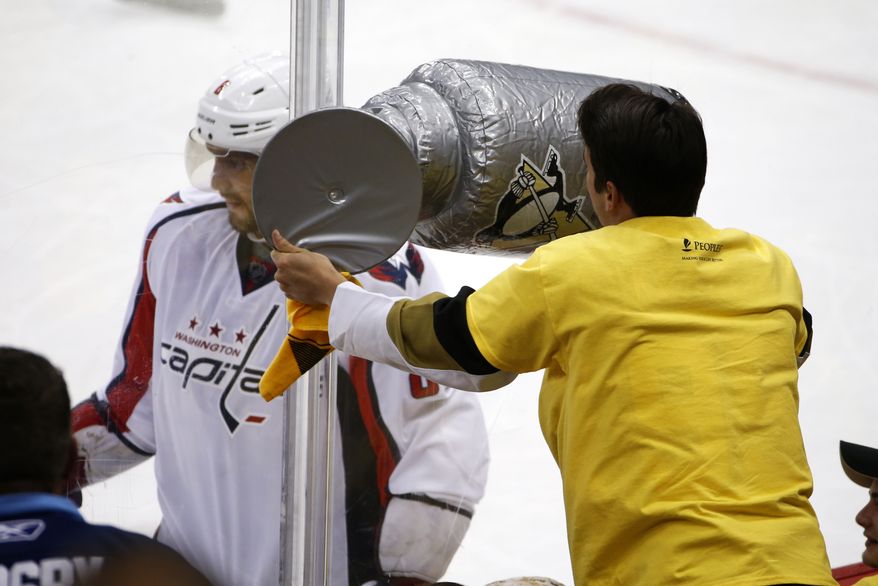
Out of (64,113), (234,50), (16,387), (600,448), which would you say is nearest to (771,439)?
(600,448)

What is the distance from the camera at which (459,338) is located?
1378 millimetres

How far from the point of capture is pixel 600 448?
54.1 inches

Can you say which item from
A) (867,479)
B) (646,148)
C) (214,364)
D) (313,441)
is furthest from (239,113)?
(867,479)

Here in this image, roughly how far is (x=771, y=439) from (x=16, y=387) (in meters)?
0.87

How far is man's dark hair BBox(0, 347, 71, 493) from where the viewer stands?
1110mm

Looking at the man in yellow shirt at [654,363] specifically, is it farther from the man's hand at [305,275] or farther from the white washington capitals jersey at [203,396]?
the white washington capitals jersey at [203,396]

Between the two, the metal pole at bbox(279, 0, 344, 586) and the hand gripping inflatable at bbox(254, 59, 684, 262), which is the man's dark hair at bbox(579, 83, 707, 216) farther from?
the metal pole at bbox(279, 0, 344, 586)

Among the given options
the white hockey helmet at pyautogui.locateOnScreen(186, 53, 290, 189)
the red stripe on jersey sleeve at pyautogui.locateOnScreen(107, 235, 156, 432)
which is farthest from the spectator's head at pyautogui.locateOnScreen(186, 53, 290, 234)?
the red stripe on jersey sleeve at pyautogui.locateOnScreen(107, 235, 156, 432)

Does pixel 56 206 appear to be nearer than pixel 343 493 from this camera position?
Yes

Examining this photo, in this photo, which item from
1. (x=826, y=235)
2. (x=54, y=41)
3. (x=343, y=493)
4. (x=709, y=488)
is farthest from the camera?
(x=826, y=235)

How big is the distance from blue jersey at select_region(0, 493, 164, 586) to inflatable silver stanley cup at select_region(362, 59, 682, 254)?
2.70 ft

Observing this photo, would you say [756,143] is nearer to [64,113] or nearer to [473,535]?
[473,535]

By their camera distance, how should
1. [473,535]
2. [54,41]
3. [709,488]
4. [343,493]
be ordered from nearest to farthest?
[709,488] < [54,41] < [343,493] < [473,535]

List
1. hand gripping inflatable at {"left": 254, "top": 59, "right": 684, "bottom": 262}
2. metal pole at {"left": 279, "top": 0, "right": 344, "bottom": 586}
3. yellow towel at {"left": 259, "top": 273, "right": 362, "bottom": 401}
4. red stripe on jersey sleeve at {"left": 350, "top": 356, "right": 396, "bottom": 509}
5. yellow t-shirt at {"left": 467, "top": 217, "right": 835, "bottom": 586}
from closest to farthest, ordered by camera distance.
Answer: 1. yellow t-shirt at {"left": 467, "top": 217, "right": 835, "bottom": 586}
2. yellow towel at {"left": 259, "top": 273, "right": 362, "bottom": 401}
3. hand gripping inflatable at {"left": 254, "top": 59, "right": 684, "bottom": 262}
4. metal pole at {"left": 279, "top": 0, "right": 344, "bottom": 586}
5. red stripe on jersey sleeve at {"left": 350, "top": 356, "right": 396, "bottom": 509}
